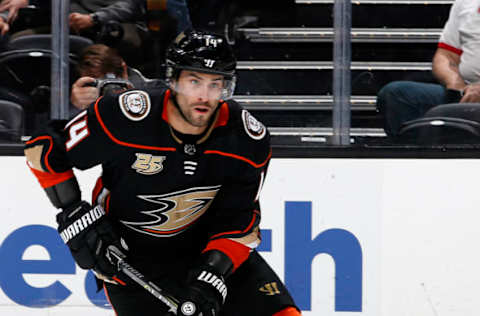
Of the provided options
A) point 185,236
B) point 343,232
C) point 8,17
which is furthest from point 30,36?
point 343,232

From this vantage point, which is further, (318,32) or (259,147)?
(318,32)

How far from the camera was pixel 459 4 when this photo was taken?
305cm

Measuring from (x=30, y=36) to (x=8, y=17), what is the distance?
0.41ft

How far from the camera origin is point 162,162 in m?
2.03

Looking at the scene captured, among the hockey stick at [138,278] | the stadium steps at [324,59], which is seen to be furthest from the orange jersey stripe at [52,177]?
the stadium steps at [324,59]

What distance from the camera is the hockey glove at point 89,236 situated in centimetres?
198

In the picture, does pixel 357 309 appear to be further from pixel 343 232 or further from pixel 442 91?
pixel 442 91

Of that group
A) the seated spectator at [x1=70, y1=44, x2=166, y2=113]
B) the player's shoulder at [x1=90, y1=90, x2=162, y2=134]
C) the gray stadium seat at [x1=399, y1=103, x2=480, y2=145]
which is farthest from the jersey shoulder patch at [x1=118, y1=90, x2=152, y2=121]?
the gray stadium seat at [x1=399, y1=103, x2=480, y2=145]

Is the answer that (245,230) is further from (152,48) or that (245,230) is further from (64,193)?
(152,48)

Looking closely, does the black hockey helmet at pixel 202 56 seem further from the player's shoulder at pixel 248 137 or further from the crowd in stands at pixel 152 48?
the crowd in stands at pixel 152 48

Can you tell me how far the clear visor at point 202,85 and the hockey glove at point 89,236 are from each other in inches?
15.8

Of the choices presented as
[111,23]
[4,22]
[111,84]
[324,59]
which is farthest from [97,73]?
[324,59]

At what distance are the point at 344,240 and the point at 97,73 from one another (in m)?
1.18

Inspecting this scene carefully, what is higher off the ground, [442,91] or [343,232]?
[442,91]
